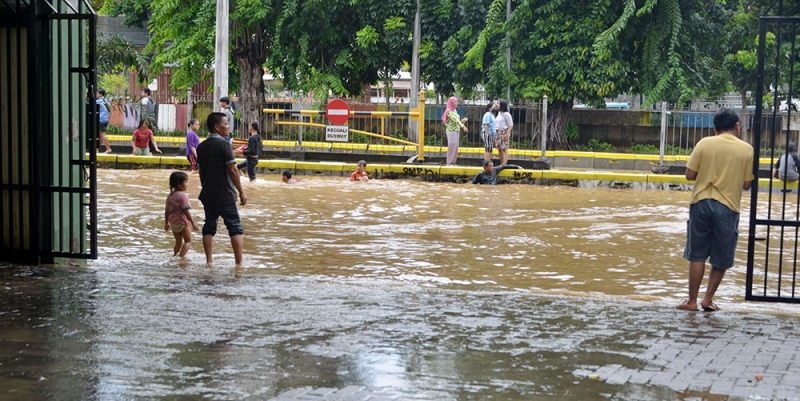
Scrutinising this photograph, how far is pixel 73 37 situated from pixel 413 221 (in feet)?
21.6

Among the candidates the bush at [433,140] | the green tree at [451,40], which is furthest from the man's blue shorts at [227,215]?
the green tree at [451,40]

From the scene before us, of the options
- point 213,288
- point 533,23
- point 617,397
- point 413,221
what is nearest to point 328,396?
point 617,397

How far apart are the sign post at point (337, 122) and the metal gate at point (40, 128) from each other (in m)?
16.2

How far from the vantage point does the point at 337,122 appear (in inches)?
1047

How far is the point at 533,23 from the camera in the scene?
31219 millimetres

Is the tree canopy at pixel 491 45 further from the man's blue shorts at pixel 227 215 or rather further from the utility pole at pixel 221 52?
the man's blue shorts at pixel 227 215

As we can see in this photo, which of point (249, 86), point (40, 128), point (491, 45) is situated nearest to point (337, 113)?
point (491, 45)

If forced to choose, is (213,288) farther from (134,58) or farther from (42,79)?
(134,58)

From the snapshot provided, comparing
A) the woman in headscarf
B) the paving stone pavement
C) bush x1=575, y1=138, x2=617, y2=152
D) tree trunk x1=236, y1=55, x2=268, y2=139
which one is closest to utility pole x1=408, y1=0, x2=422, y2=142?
tree trunk x1=236, y1=55, x2=268, y2=139

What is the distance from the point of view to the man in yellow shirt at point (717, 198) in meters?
8.20

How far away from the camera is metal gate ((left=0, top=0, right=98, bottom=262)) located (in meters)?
9.52

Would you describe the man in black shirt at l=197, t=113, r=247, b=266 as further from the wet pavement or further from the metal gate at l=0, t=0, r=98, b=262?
the wet pavement

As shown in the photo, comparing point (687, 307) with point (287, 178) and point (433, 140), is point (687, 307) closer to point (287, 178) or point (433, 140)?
point (287, 178)

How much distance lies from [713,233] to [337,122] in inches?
746
